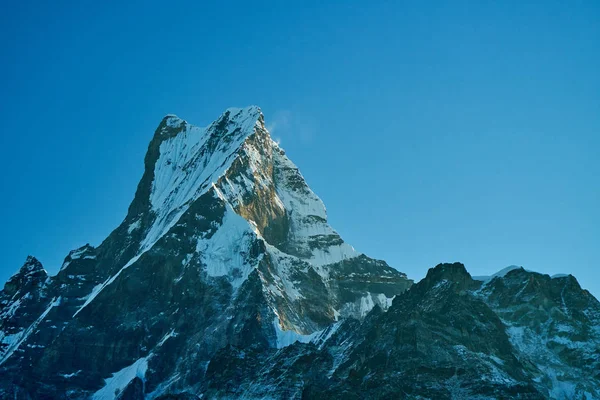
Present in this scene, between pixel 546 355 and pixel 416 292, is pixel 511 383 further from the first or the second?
pixel 416 292

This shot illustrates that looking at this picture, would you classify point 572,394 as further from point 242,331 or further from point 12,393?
point 12,393

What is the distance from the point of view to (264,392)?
159500 mm

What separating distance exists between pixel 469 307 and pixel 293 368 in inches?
1179

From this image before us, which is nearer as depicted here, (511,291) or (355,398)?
(355,398)

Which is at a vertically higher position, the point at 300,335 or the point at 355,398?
the point at 300,335

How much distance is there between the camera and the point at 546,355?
526 feet

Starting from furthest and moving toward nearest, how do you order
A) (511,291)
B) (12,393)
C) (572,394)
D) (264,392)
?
(12,393), (511,291), (264,392), (572,394)

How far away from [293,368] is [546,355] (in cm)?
4003

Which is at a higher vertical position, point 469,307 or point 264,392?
point 469,307

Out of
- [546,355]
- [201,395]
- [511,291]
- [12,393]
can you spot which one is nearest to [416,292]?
[511,291]

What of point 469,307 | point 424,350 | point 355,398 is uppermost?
point 469,307

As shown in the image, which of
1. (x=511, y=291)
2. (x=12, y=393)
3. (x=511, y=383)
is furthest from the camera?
(x=12, y=393)

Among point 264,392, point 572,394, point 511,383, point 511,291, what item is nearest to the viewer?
point 511,383

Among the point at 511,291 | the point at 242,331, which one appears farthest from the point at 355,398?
the point at 242,331
